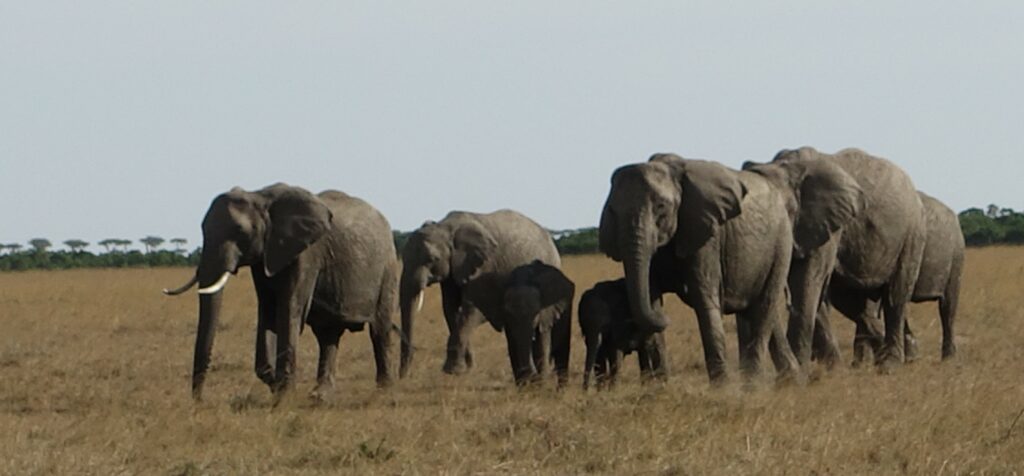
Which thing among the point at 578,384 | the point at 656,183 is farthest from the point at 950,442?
the point at 578,384

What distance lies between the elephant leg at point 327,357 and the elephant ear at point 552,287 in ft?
5.10

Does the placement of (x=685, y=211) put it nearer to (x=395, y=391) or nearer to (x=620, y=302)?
(x=620, y=302)

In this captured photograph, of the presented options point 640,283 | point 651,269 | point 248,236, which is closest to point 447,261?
point 651,269

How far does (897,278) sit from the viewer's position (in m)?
18.3

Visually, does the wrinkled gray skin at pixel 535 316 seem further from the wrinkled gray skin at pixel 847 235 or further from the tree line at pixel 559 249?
the tree line at pixel 559 249

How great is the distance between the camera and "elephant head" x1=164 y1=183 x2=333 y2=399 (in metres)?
14.4

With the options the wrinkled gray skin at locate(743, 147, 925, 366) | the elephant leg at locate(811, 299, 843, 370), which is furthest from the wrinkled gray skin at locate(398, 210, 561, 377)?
the wrinkled gray skin at locate(743, 147, 925, 366)

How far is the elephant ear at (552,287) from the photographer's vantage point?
1591cm

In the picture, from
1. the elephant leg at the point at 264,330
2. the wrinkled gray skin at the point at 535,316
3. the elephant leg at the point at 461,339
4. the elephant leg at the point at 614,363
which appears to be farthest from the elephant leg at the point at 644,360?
the elephant leg at the point at 461,339

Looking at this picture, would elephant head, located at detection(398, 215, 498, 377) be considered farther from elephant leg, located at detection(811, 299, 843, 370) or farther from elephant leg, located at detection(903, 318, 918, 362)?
elephant leg, located at detection(903, 318, 918, 362)

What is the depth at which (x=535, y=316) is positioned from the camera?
15797 mm

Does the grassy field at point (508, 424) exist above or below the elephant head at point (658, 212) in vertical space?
below

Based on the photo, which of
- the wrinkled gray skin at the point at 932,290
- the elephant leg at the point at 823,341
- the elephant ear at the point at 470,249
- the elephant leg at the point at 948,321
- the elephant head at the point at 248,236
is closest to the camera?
the elephant head at the point at 248,236

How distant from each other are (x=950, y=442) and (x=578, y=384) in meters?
5.22
